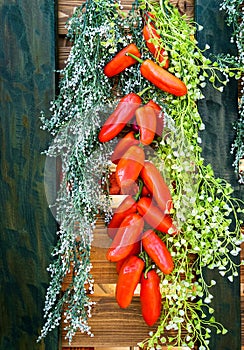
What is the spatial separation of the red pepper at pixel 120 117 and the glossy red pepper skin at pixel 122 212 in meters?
0.24

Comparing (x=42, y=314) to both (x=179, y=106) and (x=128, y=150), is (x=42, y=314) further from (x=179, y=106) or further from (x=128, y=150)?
(x=179, y=106)

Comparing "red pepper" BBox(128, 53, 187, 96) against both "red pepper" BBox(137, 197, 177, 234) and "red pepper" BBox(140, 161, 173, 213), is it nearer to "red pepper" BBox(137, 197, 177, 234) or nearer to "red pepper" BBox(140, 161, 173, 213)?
"red pepper" BBox(140, 161, 173, 213)

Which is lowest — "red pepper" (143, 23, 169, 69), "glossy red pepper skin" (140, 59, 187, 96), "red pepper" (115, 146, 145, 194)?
"red pepper" (115, 146, 145, 194)

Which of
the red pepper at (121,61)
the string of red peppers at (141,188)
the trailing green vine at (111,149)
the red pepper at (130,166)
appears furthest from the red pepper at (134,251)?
the red pepper at (121,61)

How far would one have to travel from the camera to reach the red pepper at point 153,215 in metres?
1.66

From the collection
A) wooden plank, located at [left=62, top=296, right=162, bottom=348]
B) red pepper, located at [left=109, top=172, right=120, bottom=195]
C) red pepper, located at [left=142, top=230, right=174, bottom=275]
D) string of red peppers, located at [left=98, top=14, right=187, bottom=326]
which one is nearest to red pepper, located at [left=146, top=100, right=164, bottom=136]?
string of red peppers, located at [left=98, top=14, right=187, bottom=326]

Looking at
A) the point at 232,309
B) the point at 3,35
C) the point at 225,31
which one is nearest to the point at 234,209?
the point at 232,309

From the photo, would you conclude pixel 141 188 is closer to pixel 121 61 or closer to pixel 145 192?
pixel 145 192

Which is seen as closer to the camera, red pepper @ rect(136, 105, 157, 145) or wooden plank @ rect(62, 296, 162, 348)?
red pepper @ rect(136, 105, 157, 145)

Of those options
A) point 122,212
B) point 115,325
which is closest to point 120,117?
point 122,212

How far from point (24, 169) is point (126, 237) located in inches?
18.2

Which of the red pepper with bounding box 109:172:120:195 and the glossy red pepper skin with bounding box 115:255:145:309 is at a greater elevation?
the red pepper with bounding box 109:172:120:195

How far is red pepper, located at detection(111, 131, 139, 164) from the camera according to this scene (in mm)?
1670

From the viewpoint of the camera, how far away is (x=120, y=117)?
1659mm
